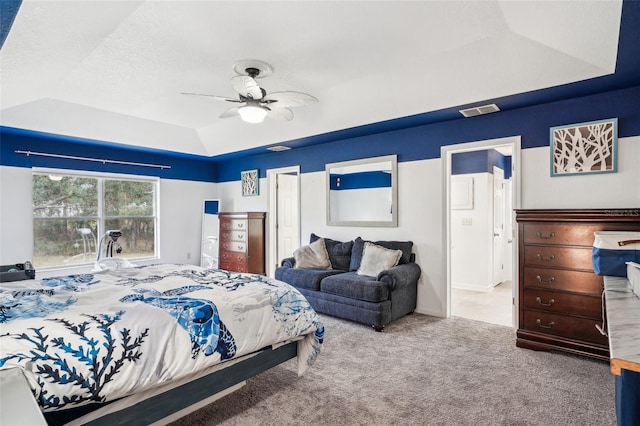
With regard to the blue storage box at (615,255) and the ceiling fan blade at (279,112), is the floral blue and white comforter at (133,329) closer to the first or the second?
the ceiling fan blade at (279,112)

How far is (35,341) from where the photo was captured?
1512 millimetres

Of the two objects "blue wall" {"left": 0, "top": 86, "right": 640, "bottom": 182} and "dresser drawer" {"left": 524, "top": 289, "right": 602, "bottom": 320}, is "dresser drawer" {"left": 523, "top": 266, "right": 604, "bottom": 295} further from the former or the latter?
"blue wall" {"left": 0, "top": 86, "right": 640, "bottom": 182}

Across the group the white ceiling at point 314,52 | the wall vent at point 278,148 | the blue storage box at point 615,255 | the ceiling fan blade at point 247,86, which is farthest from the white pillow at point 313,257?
the blue storage box at point 615,255

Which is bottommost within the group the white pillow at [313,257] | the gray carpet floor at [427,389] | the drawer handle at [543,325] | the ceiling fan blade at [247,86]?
the gray carpet floor at [427,389]

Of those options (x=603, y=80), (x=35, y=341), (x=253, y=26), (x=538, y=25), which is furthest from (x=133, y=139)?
(x=603, y=80)

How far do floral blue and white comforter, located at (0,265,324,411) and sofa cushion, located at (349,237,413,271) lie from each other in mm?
2041

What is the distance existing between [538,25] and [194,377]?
3341 mm

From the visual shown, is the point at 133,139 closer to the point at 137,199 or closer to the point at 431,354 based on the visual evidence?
the point at 137,199

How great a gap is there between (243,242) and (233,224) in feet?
1.44

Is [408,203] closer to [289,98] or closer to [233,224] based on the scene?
[289,98]

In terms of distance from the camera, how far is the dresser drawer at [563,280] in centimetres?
291

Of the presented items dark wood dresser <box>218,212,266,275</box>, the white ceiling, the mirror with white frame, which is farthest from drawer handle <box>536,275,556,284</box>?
dark wood dresser <box>218,212,266,275</box>

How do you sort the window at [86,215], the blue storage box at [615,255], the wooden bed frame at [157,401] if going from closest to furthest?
the wooden bed frame at [157,401] < the blue storage box at [615,255] < the window at [86,215]

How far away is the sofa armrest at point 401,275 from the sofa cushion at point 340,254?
858 millimetres
